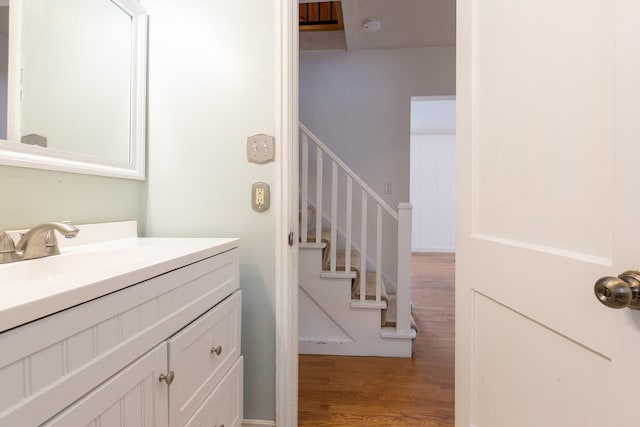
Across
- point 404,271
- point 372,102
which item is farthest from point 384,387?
point 372,102

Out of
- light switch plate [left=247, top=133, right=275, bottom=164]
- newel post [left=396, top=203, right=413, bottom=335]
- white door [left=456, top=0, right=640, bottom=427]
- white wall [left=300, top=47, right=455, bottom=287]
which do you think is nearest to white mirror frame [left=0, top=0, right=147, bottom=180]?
light switch plate [left=247, top=133, right=275, bottom=164]

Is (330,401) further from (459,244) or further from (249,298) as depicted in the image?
(459,244)

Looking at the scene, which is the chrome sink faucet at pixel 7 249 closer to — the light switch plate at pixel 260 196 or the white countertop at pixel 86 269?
the white countertop at pixel 86 269

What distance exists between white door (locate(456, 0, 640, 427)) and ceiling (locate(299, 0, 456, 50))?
1.63 m

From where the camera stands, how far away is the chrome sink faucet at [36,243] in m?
0.80

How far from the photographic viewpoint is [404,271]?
7.02 feet

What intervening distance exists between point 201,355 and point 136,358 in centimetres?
28

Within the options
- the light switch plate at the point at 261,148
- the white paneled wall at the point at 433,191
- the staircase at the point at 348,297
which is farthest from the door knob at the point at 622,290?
the white paneled wall at the point at 433,191

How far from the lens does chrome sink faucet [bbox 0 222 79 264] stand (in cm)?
80

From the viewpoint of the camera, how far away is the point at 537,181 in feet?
2.39

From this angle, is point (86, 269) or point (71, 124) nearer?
point (86, 269)

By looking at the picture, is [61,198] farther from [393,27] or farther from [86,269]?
[393,27]

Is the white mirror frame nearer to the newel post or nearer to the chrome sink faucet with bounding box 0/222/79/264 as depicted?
the chrome sink faucet with bounding box 0/222/79/264

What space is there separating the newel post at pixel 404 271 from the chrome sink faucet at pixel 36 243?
181 cm
